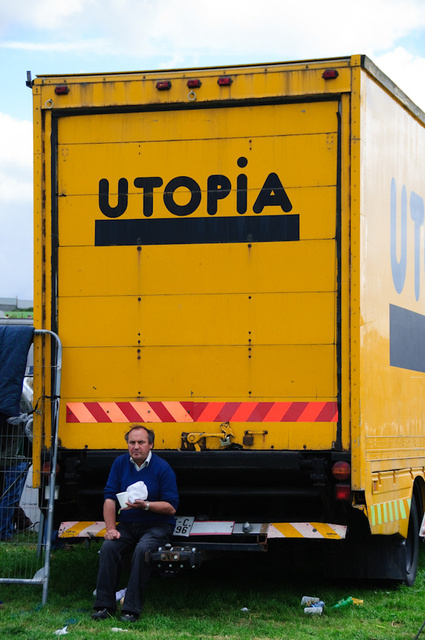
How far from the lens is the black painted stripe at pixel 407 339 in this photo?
26.0 ft

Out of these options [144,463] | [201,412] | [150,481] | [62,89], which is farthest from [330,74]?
[150,481]

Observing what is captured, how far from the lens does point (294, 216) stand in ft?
23.9

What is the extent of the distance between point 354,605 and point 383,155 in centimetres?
343

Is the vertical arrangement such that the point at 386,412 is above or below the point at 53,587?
above

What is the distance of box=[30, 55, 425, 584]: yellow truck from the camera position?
715 cm

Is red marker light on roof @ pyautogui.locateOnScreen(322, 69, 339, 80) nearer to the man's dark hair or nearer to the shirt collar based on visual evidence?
the man's dark hair

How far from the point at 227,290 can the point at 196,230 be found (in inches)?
20.1

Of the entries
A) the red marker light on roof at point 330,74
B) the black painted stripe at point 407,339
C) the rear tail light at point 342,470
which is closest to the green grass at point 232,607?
the rear tail light at point 342,470

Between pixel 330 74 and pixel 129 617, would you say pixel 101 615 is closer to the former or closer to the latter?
pixel 129 617

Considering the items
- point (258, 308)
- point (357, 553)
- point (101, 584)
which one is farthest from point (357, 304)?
point (101, 584)

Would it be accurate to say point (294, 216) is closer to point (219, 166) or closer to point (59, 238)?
point (219, 166)

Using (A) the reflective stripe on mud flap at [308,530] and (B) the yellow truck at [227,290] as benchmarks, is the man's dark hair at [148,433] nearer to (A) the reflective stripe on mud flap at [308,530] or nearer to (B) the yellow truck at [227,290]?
(B) the yellow truck at [227,290]

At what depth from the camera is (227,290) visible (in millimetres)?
7293

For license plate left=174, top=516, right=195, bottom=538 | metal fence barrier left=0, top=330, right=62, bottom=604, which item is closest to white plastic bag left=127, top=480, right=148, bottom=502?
license plate left=174, top=516, right=195, bottom=538
